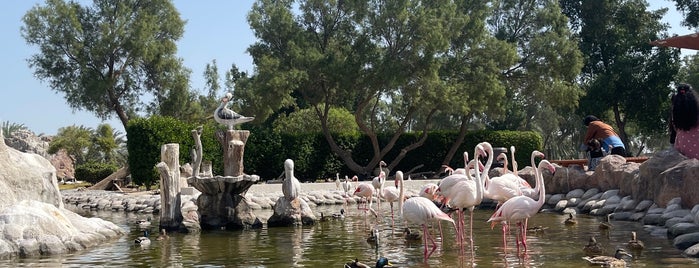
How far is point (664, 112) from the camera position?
42406 millimetres

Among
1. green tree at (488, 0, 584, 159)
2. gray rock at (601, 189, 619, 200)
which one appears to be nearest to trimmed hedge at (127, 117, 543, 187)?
green tree at (488, 0, 584, 159)

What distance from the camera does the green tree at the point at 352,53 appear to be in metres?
32.5

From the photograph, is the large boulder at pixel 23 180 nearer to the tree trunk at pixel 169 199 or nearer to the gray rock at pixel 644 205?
the tree trunk at pixel 169 199

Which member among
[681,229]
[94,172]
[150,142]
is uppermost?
[150,142]

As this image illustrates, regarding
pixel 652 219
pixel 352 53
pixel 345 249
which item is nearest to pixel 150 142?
pixel 352 53

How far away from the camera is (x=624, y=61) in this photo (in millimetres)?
41312

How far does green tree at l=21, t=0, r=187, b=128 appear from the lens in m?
39.8

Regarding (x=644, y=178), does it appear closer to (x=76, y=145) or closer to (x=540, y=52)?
(x=540, y=52)

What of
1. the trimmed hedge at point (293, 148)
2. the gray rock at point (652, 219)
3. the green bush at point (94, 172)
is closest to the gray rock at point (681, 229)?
the gray rock at point (652, 219)

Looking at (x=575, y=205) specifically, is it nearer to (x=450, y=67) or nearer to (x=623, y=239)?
(x=623, y=239)

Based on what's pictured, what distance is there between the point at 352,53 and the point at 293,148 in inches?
197

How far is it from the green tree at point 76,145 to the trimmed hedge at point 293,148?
18705 millimetres

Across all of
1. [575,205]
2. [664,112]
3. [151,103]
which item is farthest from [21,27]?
[664,112]

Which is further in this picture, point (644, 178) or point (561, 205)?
point (561, 205)
